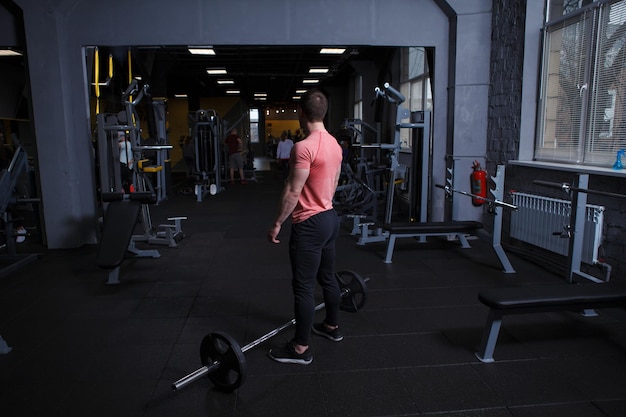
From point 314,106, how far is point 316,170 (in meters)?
0.28

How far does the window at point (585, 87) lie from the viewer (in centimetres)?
312

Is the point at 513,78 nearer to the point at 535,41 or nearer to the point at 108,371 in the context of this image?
the point at 535,41

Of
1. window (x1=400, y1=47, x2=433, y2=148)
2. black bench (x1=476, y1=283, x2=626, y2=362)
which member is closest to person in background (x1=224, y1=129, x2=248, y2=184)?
window (x1=400, y1=47, x2=433, y2=148)

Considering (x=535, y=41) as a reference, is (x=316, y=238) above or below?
below

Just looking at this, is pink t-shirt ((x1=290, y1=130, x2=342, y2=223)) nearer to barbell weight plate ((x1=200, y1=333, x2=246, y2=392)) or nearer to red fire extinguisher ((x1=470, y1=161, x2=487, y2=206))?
barbell weight plate ((x1=200, y1=333, x2=246, y2=392))

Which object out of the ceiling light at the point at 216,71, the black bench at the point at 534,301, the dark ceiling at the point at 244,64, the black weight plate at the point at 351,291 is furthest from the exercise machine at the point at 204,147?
the black bench at the point at 534,301

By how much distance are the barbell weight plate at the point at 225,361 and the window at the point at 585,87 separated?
2.86m

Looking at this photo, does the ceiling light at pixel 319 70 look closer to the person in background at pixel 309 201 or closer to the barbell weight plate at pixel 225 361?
the person in background at pixel 309 201

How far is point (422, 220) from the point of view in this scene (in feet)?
14.5

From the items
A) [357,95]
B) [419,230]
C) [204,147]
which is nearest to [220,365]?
[419,230]

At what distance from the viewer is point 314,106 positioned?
198 cm

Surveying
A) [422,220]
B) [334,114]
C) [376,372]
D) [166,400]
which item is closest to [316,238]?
[376,372]

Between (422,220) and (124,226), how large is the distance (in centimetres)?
266

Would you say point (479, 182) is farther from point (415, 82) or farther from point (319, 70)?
point (319, 70)
